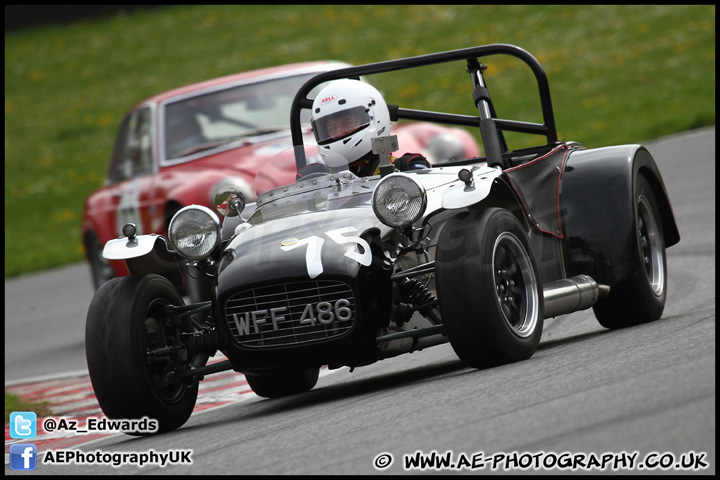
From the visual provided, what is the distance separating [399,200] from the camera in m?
5.54

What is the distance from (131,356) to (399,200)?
1410 mm

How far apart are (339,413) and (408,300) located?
28.5 inches

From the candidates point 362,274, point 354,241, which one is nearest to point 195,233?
point 354,241

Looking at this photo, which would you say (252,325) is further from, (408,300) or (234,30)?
(234,30)

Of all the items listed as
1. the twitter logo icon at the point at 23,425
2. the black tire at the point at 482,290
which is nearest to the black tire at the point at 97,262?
the twitter logo icon at the point at 23,425

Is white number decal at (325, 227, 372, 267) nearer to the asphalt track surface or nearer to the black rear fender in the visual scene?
the asphalt track surface

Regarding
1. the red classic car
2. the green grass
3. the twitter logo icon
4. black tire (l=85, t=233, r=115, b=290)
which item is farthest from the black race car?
the green grass

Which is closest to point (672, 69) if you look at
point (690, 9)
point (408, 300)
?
point (690, 9)

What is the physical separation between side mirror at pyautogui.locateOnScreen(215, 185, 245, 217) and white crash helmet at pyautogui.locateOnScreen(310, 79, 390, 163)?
536 mm

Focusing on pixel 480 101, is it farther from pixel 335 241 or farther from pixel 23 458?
pixel 23 458

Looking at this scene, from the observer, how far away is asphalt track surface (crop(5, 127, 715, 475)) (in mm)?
3678

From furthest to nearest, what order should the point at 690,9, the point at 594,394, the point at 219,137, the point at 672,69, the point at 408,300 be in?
the point at 690,9
the point at 672,69
the point at 219,137
the point at 408,300
the point at 594,394

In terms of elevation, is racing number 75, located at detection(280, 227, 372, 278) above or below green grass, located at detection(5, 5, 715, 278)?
above

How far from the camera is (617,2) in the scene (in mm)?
31172
